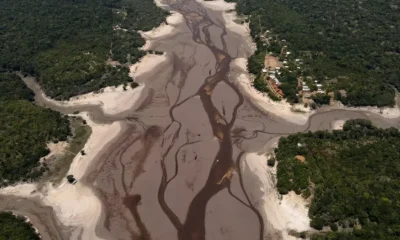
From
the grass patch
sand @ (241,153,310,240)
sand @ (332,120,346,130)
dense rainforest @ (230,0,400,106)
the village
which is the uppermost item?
dense rainforest @ (230,0,400,106)

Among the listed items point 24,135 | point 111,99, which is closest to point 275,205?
point 111,99

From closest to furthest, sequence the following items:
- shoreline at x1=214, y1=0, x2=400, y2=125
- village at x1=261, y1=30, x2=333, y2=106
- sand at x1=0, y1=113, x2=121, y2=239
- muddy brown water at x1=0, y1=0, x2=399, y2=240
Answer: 1. muddy brown water at x1=0, y1=0, x2=399, y2=240
2. sand at x1=0, y1=113, x2=121, y2=239
3. shoreline at x1=214, y1=0, x2=400, y2=125
4. village at x1=261, y1=30, x2=333, y2=106

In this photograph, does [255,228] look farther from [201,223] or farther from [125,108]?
[125,108]

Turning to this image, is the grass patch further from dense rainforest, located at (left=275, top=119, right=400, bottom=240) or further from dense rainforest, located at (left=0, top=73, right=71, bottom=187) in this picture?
dense rainforest, located at (left=275, top=119, right=400, bottom=240)

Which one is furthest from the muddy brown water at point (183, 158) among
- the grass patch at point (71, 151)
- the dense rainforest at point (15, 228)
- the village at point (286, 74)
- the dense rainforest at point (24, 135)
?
the dense rainforest at point (24, 135)

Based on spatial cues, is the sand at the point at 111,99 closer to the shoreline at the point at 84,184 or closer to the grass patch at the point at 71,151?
the shoreline at the point at 84,184

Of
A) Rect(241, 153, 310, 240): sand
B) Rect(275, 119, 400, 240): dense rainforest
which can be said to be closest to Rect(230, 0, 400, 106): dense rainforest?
Rect(275, 119, 400, 240): dense rainforest
